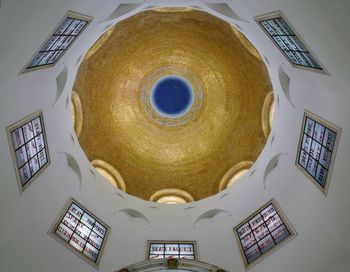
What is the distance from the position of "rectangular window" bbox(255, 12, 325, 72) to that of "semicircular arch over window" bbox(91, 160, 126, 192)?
38.8ft

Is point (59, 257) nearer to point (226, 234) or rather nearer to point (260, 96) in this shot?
point (226, 234)

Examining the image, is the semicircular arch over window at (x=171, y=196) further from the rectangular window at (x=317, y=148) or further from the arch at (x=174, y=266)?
the rectangular window at (x=317, y=148)

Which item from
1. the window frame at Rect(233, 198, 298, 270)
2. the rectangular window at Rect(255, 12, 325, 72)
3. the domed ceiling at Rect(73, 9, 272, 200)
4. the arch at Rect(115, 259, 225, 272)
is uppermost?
the domed ceiling at Rect(73, 9, 272, 200)

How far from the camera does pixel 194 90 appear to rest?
24.1 m

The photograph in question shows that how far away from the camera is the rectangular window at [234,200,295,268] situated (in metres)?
15.1

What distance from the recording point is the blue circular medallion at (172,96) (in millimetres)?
24266

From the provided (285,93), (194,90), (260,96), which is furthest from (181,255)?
(194,90)

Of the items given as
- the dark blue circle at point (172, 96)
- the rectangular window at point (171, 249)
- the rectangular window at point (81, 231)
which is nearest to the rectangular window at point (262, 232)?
the rectangular window at point (171, 249)

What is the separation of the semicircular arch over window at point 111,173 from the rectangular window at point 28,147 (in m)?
5.84

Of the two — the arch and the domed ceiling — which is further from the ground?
the domed ceiling

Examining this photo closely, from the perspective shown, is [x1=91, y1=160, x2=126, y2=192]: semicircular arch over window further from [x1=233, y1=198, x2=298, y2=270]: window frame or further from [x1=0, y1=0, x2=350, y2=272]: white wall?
[x1=233, y1=198, x2=298, y2=270]: window frame

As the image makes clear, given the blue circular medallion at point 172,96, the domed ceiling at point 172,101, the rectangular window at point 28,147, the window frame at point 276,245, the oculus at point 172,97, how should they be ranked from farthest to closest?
the blue circular medallion at point 172,96 < the oculus at point 172,97 < the domed ceiling at point 172,101 < the window frame at point 276,245 < the rectangular window at point 28,147

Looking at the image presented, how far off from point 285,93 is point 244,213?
19.1ft

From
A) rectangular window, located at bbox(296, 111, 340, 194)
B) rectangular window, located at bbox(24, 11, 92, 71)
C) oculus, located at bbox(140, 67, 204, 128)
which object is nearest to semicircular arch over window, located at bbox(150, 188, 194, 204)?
oculus, located at bbox(140, 67, 204, 128)
